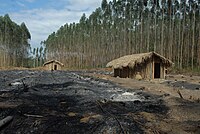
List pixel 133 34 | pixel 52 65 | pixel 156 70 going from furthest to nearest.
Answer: pixel 133 34, pixel 52 65, pixel 156 70

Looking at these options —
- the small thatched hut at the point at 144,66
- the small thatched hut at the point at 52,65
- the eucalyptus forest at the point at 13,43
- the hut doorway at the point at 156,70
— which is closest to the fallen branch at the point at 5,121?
the small thatched hut at the point at 144,66

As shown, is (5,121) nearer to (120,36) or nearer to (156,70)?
(156,70)

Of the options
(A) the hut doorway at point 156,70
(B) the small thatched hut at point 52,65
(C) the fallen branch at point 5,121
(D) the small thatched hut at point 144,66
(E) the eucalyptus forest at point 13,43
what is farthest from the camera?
(E) the eucalyptus forest at point 13,43

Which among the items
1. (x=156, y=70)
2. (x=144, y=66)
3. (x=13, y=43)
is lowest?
(x=156, y=70)

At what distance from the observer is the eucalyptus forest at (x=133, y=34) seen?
47.9m

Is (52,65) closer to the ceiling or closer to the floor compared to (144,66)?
closer to the ceiling

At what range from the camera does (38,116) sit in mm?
6578

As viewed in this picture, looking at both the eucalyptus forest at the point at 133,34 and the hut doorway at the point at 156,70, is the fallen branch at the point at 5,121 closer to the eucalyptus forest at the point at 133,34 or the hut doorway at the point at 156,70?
the hut doorway at the point at 156,70

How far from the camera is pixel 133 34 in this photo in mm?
64000

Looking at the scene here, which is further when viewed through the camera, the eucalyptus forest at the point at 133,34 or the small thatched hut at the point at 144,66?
the eucalyptus forest at the point at 133,34

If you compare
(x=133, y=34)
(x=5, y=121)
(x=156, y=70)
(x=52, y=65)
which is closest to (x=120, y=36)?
(x=133, y=34)

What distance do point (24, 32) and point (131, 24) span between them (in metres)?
41.3

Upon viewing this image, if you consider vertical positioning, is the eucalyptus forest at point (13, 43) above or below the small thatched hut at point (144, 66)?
Result: above

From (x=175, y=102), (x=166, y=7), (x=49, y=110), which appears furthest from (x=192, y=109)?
(x=166, y=7)
